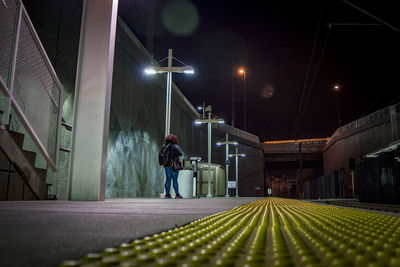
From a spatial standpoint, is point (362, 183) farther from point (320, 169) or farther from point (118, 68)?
point (320, 169)

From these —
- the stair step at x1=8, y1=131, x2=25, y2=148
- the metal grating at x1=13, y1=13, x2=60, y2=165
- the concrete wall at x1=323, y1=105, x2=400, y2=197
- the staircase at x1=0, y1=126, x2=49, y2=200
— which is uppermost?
the concrete wall at x1=323, y1=105, x2=400, y2=197

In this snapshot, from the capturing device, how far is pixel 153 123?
78.0 ft

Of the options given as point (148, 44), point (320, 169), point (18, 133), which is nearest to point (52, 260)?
point (18, 133)

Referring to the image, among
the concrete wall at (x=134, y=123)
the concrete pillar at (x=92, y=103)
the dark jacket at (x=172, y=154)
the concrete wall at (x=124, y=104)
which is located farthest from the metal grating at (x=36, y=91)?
the concrete wall at (x=134, y=123)

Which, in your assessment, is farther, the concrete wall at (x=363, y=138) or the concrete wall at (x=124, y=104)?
the concrete wall at (x=363, y=138)

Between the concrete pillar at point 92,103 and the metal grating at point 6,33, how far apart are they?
1217 millimetres

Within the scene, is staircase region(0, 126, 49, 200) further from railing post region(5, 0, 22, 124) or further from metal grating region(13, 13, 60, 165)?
railing post region(5, 0, 22, 124)

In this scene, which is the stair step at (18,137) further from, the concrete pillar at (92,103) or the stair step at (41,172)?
the concrete pillar at (92,103)

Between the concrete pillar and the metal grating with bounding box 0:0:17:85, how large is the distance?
1217 mm

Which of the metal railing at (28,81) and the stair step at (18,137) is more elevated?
the metal railing at (28,81)

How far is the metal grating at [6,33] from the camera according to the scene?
5.71 metres

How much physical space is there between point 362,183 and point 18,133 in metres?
11.9

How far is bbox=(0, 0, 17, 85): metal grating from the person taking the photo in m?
5.71

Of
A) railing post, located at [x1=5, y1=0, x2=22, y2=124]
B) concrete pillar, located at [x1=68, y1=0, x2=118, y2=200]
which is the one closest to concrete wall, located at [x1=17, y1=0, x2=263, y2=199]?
concrete pillar, located at [x1=68, y1=0, x2=118, y2=200]
